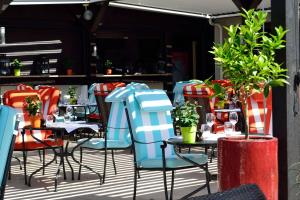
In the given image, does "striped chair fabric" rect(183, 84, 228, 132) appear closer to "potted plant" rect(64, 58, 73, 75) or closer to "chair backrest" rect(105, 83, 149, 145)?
"chair backrest" rect(105, 83, 149, 145)

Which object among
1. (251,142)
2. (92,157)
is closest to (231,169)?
(251,142)

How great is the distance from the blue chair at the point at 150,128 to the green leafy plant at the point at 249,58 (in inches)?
47.7

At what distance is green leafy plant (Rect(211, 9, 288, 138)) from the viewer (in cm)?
350

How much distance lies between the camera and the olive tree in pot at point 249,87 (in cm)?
341

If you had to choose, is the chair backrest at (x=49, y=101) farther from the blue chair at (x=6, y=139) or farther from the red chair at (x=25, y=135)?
the blue chair at (x=6, y=139)

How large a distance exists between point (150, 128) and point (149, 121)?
7 cm

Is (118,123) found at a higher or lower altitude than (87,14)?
lower

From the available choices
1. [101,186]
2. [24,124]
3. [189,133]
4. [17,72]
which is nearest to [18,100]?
[24,124]

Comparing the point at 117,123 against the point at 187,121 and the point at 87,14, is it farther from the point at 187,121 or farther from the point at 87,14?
the point at 87,14

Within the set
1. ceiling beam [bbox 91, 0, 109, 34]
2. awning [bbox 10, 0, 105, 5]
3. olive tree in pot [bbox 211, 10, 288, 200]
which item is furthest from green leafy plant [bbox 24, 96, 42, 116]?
ceiling beam [bbox 91, 0, 109, 34]

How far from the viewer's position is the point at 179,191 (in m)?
5.30

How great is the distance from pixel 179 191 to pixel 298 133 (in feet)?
5.49

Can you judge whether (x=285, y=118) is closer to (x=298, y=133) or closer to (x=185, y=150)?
(x=298, y=133)

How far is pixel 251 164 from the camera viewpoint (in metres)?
3.40
